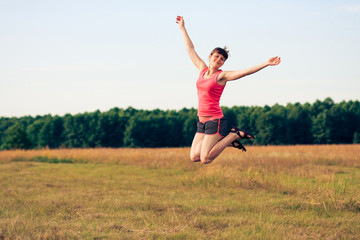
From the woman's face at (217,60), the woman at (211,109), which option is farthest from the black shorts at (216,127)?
the woman's face at (217,60)

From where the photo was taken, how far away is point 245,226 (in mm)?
10047

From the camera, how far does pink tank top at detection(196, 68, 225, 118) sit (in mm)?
5724

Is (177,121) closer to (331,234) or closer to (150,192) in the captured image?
(150,192)

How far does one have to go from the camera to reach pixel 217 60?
5.85 metres

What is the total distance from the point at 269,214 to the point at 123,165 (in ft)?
53.5

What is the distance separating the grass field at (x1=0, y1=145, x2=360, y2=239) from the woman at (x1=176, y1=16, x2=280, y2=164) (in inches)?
144

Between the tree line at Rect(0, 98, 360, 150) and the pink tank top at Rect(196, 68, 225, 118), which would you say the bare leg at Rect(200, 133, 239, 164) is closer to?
the pink tank top at Rect(196, 68, 225, 118)

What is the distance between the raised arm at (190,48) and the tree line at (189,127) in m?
63.5

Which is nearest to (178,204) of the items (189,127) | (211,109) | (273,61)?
(211,109)

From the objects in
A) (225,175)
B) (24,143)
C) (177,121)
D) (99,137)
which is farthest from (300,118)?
(225,175)

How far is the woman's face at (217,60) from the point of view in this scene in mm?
5852

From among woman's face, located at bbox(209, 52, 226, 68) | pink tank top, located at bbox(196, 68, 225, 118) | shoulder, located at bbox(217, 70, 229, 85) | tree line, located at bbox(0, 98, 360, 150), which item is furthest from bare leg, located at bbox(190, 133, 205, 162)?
tree line, located at bbox(0, 98, 360, 150)

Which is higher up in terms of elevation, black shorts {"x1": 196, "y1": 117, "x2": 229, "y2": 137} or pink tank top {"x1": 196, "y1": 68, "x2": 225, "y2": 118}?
pink tank top {"x1": 196, "y1": 68, "x2": 225, "y2": 118}

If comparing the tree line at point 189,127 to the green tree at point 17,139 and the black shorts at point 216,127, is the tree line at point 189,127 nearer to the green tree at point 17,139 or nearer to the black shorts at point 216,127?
the green tree at point 17,139
